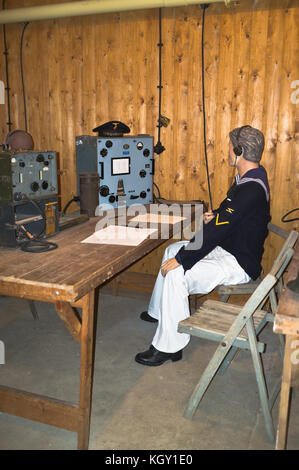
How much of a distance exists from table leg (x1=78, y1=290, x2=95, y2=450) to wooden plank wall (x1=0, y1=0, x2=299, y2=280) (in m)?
1.99

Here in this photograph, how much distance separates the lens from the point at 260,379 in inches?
79.1

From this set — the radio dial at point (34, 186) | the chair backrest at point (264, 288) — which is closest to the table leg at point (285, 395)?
the chair backrest at point (264, 288)

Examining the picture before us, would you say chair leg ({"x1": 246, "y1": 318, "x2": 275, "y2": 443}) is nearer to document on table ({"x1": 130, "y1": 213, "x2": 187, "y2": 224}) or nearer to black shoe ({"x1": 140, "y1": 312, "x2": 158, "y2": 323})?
document on table ({"x1": 130, "y1": 213, "x2": 187, "y2": 224})

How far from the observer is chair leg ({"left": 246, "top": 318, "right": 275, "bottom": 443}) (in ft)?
6.55

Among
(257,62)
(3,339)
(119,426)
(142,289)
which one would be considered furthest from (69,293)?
(257,62)

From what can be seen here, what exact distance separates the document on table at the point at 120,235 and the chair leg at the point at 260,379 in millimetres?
722

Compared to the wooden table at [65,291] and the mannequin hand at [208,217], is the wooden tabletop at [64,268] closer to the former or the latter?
the wooden table at [65,291]

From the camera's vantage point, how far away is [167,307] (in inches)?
98.3

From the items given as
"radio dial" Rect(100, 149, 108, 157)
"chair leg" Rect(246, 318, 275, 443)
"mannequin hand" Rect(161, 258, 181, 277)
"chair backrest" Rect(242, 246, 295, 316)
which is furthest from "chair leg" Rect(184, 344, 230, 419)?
"radio dial" Rect(100, 149, 108, 157)

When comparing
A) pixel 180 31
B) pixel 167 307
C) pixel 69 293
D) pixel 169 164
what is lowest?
pixel 167 307

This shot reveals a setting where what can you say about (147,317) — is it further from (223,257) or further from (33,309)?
(223,257)

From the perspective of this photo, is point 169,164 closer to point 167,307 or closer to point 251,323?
point 167,307

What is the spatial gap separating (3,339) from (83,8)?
2.50 metres

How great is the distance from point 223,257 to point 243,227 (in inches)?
8.6
